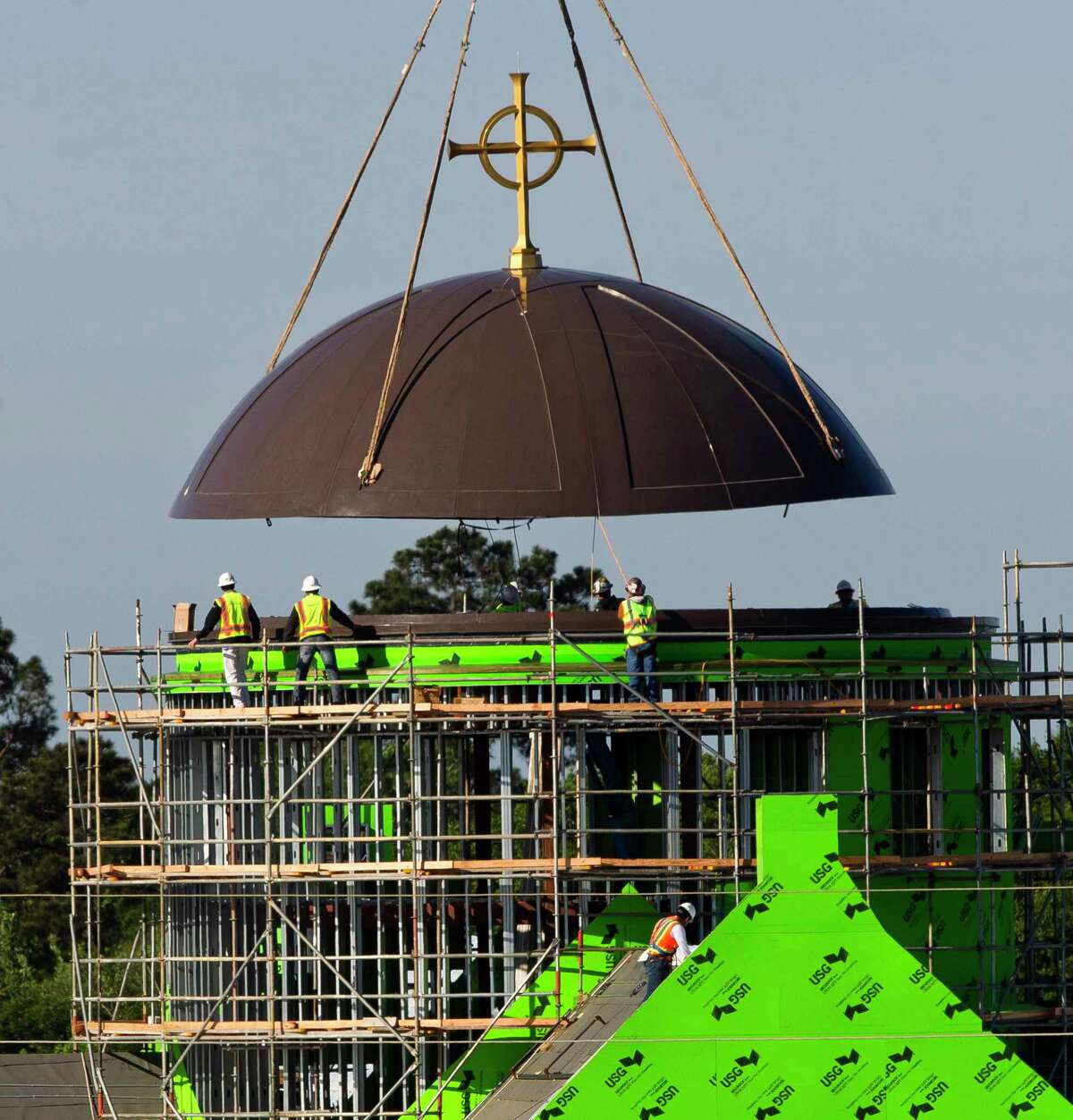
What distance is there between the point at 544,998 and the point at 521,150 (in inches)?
491

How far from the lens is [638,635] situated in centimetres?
3556

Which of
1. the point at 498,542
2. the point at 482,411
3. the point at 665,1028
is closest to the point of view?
the point at 665,1028

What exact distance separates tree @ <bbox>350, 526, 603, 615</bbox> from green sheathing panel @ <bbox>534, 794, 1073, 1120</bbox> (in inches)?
1747

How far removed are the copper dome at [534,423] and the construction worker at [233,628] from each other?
177cm

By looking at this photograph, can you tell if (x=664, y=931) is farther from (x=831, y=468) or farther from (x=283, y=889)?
(x=831, y=468)

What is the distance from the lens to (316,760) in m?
35.3

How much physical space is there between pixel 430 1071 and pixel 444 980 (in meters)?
1.39

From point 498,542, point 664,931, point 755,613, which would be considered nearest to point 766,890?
point 664,931

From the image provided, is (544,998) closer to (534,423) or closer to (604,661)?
(604,661)

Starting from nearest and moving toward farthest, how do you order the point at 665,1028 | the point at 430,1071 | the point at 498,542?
the point at 665,1028 < the point at 430,1071 < the point at 498,542

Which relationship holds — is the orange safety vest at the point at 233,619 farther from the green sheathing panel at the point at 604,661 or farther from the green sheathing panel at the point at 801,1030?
the green sheathing panel at the point at 801,1030

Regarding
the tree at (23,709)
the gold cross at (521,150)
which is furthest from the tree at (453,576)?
the gold cross at (521,150)

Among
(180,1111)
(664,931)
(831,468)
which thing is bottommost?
(180,1111)

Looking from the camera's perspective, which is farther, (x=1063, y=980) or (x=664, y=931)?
(x=1063, y=980)
